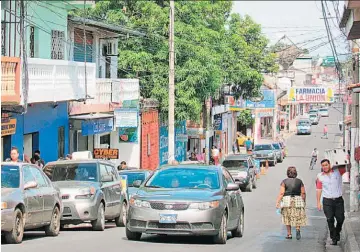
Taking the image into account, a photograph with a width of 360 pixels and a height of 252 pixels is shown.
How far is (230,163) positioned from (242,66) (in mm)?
15267

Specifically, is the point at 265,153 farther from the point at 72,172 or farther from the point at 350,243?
the point at 350,243

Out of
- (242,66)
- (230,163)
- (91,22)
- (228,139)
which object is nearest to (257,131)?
(228,139)

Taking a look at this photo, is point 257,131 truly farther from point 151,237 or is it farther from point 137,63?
point 151,237

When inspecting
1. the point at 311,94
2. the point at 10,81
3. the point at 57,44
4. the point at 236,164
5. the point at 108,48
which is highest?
the point at 108,48

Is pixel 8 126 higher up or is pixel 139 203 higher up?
pixel 8 126

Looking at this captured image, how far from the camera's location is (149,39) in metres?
43.3

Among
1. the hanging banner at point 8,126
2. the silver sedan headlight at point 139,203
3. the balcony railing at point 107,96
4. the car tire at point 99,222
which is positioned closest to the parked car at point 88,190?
the car tire at point 99,222

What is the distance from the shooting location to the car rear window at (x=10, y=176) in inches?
628

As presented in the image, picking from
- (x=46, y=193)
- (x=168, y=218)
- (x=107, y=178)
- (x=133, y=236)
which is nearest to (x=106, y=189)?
(x=107, y=178)

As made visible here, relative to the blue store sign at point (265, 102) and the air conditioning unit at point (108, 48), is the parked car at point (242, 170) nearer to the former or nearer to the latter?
the air conditioning unit at point (108, 48)

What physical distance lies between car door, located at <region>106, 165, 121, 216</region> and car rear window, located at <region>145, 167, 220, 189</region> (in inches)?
171

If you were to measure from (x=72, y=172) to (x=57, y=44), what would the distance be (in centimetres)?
1311

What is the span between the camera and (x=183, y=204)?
49.8 feet

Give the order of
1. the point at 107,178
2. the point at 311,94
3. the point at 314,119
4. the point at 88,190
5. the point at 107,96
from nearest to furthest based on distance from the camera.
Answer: the point at 88,190
the point at 107,178
the point at 107,96
the point at 311,94
the point at 314,119
